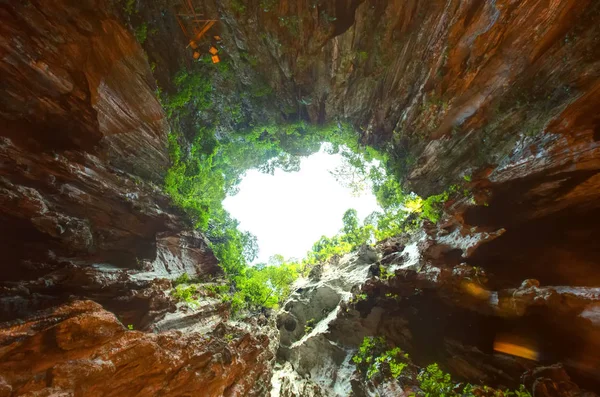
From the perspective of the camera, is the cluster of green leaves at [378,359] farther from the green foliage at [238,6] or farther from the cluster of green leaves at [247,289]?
the green foliage at [238,6]

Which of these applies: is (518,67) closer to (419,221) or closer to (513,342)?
(419,221)

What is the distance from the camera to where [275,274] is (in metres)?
15.9

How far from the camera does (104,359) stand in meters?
4.97

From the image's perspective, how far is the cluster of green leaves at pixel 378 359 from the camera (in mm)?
9238

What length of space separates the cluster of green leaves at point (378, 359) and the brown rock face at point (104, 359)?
5079 millimetres

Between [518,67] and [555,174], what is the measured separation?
13.2 feet

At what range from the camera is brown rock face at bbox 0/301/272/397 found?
13.8ft

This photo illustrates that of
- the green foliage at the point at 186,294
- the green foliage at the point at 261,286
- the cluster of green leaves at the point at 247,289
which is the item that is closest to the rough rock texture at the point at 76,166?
the green foliage at the point at 186,294

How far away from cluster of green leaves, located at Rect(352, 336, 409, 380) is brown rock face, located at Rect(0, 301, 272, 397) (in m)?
5.08

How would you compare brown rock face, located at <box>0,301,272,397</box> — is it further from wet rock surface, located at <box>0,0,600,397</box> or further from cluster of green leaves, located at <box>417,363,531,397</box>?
cluster of green leaves, located at <box>417,363,531,397</box>

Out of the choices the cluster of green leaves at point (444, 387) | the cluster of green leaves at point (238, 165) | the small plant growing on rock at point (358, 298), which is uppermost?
the cluster of green leaves at point (238, 165)

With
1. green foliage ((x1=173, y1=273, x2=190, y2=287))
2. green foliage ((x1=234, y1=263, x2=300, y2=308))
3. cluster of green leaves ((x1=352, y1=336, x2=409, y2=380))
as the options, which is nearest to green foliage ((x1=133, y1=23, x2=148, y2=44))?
green foliage ((x1=173, y1=273, x2=190, y2=287))

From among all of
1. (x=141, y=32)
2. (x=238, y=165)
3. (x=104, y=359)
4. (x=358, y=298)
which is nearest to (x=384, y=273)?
(x=358, y=298)

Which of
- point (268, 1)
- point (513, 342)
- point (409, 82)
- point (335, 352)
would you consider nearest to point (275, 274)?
point (335, 352)
